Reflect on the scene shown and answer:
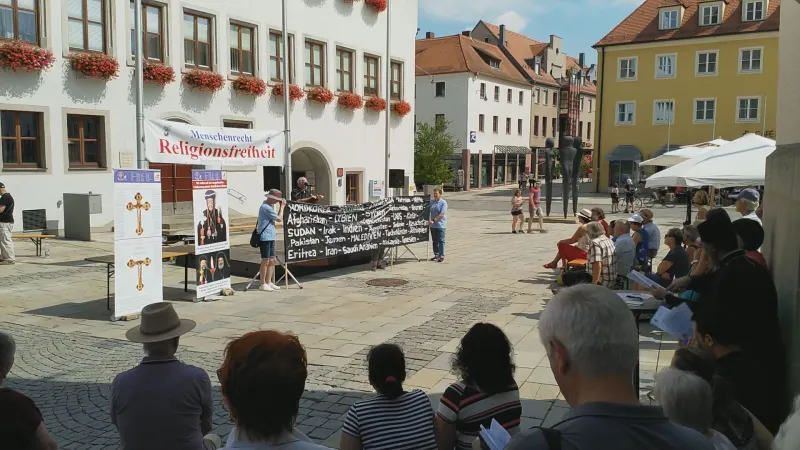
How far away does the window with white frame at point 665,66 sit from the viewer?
42719mm

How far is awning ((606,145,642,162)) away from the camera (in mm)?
44031

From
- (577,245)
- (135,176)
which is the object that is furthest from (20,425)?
(577,245)

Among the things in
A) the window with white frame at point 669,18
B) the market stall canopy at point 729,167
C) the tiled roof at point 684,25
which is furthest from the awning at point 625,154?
the market stall canopy at point 729,167

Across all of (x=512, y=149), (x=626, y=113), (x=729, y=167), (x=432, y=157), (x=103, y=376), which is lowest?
(x=103, y=376)

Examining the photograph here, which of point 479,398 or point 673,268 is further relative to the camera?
point 673,268

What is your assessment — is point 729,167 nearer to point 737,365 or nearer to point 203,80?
point 737,365

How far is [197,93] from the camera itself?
21594 mm

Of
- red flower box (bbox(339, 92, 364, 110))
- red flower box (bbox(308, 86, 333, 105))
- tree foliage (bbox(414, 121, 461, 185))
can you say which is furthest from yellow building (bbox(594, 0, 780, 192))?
red flower box (bbox(308, 86, 333, 105))

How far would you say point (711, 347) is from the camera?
12.1ft

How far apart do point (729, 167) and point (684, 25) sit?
3760cm

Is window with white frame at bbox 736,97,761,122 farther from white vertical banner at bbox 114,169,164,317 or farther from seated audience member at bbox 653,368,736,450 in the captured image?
seated audience member at bbox 653,368,736,450

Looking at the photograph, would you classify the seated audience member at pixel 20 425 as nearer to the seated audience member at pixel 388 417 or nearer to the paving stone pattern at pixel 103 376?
the seated audience member at pixel 388 417

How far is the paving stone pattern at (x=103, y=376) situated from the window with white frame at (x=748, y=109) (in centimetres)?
3823

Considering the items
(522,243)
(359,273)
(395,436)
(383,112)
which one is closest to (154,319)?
(395,436)
